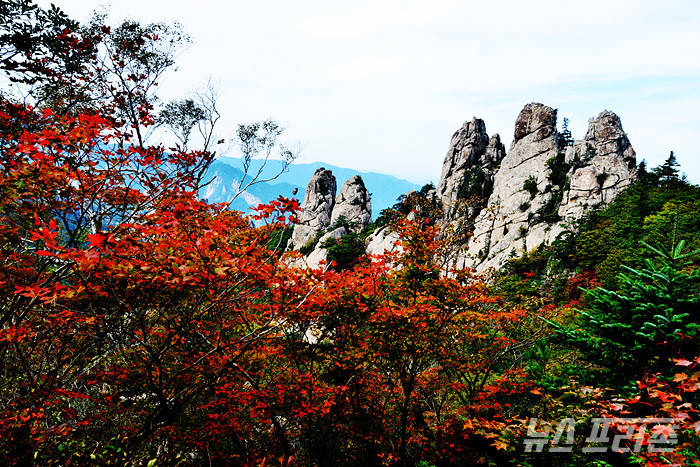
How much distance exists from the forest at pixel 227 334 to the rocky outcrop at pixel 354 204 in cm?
4794

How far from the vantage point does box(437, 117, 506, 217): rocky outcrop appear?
53312 millimetres

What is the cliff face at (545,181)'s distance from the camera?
1610 inches

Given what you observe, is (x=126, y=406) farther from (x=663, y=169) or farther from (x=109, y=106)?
(x=663, y=169)

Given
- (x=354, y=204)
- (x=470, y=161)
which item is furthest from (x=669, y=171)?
(x=354, y=204)

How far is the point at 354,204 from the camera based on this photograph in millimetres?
61156

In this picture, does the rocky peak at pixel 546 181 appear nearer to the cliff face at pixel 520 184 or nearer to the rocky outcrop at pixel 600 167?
the rocky outcrop at pixel 600 167

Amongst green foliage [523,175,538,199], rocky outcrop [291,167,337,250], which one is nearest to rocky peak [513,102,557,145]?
green foliage [523,175,538,199]

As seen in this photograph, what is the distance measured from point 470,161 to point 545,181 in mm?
13359

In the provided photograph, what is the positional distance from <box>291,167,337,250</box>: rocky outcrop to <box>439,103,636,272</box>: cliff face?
1102 inches

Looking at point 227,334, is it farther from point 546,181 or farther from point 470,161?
point 470,161

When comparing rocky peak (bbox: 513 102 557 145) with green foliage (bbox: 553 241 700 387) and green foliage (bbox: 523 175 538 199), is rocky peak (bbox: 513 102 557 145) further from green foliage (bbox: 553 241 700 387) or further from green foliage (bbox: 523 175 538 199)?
green foliage (bbox: 553 241 700 387)

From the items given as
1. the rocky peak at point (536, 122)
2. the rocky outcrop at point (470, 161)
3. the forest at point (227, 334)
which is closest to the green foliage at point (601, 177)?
the rocky peak at point (536, 122)

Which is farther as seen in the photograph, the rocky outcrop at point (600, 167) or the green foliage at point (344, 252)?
the green foliage at point (344, 252)

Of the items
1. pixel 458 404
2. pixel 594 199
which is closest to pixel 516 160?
pixel 594 199
